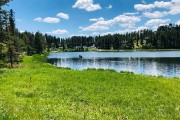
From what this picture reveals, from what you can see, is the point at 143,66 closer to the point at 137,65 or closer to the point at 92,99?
the point at 137,65

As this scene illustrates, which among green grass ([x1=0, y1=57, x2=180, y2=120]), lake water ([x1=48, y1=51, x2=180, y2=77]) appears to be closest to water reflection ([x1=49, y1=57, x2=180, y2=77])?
lake water ([x1=48, y1=51, x2=180, y2=77])

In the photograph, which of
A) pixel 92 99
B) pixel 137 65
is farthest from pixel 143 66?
pixel 92 99

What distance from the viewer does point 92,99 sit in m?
21.4

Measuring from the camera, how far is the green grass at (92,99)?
15694 mm

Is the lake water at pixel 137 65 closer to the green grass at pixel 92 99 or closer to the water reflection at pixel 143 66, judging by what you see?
the water reflection at pixel 143 66

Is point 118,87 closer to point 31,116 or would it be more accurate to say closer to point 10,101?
point 10,101

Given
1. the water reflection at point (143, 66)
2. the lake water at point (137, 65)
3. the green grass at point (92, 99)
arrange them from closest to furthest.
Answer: the green grass at point (92, 99) < the water reflection at point (143, 66) < the lake water at point (137, 65)

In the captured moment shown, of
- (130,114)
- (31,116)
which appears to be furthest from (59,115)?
(130,114)

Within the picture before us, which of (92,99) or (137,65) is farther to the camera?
(137,65)

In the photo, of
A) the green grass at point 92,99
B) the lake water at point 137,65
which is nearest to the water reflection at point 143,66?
the lake water at point 137,65

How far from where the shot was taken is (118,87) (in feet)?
88.2

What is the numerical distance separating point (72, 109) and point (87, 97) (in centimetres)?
460

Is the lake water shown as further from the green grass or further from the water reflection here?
the green grass

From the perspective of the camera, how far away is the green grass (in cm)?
1569
